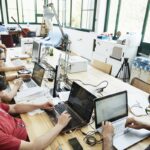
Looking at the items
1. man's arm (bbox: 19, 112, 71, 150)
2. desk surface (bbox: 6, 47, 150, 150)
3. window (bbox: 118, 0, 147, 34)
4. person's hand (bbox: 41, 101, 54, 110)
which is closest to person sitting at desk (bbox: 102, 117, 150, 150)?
desk surface (bbox: 6, 47, 150, 150)

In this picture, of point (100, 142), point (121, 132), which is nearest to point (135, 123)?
point (121, 132)

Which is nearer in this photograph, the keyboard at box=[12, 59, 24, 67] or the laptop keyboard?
the laptop keyboard

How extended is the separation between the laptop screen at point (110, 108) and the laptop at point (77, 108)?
0.09m

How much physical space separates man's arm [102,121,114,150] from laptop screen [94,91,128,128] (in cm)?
7

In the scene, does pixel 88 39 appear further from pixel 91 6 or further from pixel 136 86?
pixel 136 86

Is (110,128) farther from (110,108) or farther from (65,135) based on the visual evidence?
(65,135)

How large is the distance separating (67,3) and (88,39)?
7.97 feet

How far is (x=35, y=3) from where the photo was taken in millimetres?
8656

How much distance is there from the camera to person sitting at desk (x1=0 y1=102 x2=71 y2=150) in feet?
3.29

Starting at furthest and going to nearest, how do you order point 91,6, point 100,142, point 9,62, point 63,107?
point 91,6, point 9,62, point 63,107, point 100,142

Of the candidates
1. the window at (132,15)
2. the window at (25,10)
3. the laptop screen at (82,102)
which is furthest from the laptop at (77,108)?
the window at (25,10)

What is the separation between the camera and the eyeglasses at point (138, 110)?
1.63 m

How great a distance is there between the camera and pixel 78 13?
21.0 ft

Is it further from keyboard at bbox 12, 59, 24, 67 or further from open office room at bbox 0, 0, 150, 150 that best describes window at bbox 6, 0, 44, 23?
keyboard at bbox 12, 59, 24, 67
